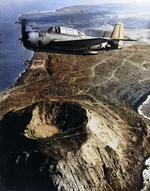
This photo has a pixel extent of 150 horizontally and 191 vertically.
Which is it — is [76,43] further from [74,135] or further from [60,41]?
[74,135]

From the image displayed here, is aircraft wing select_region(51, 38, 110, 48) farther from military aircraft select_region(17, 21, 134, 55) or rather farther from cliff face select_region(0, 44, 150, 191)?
cliff face select_region(0, 44, 150, 191)

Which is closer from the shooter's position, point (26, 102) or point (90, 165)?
point (90, 165)

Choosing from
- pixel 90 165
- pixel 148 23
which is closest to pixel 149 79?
pixel 90 165

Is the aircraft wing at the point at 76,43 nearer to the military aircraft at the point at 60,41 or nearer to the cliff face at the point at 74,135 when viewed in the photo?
the military aircraft at the point at 60,41

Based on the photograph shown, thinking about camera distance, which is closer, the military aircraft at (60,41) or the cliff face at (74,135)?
the cliff face at (74,135)

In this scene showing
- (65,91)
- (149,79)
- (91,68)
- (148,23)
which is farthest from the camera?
(148,23)

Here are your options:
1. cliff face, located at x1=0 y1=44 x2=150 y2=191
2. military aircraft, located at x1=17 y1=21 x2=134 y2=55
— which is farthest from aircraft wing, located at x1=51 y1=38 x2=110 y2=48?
cliff face, located at x1=0 y1=44 x2=150 y2=191

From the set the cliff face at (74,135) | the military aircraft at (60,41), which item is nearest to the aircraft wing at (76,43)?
the military aircraft at (60,41)

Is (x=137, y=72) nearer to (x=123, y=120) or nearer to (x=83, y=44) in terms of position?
(x=123, y=120)
